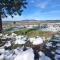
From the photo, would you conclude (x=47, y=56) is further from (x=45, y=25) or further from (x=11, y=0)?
(x=11, y=0)

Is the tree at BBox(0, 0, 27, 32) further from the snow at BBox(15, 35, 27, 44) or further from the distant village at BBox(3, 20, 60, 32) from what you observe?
the snow at BBox(15, 35, 27, 44)

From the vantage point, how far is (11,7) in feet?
6.42

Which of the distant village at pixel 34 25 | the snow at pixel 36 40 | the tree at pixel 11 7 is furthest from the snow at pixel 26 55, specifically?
the tree at pixel 11 7

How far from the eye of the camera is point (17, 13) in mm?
1953

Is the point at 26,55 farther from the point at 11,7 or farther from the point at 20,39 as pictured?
the point at 11,7

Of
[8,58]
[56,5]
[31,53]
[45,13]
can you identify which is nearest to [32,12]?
[45,13]

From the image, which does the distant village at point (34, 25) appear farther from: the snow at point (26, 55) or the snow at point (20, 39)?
the snow at point (26, 55)

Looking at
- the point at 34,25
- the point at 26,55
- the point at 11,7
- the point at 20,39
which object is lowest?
the point at 26,55

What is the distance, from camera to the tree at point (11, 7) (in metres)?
1.95

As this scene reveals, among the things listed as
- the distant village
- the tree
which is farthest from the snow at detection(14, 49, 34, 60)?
the tree

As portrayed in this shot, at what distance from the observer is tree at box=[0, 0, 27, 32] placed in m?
1.95

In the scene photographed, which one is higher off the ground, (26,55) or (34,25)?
(34,25)

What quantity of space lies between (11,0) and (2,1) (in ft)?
0.34

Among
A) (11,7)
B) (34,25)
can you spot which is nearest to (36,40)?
(34,25)
